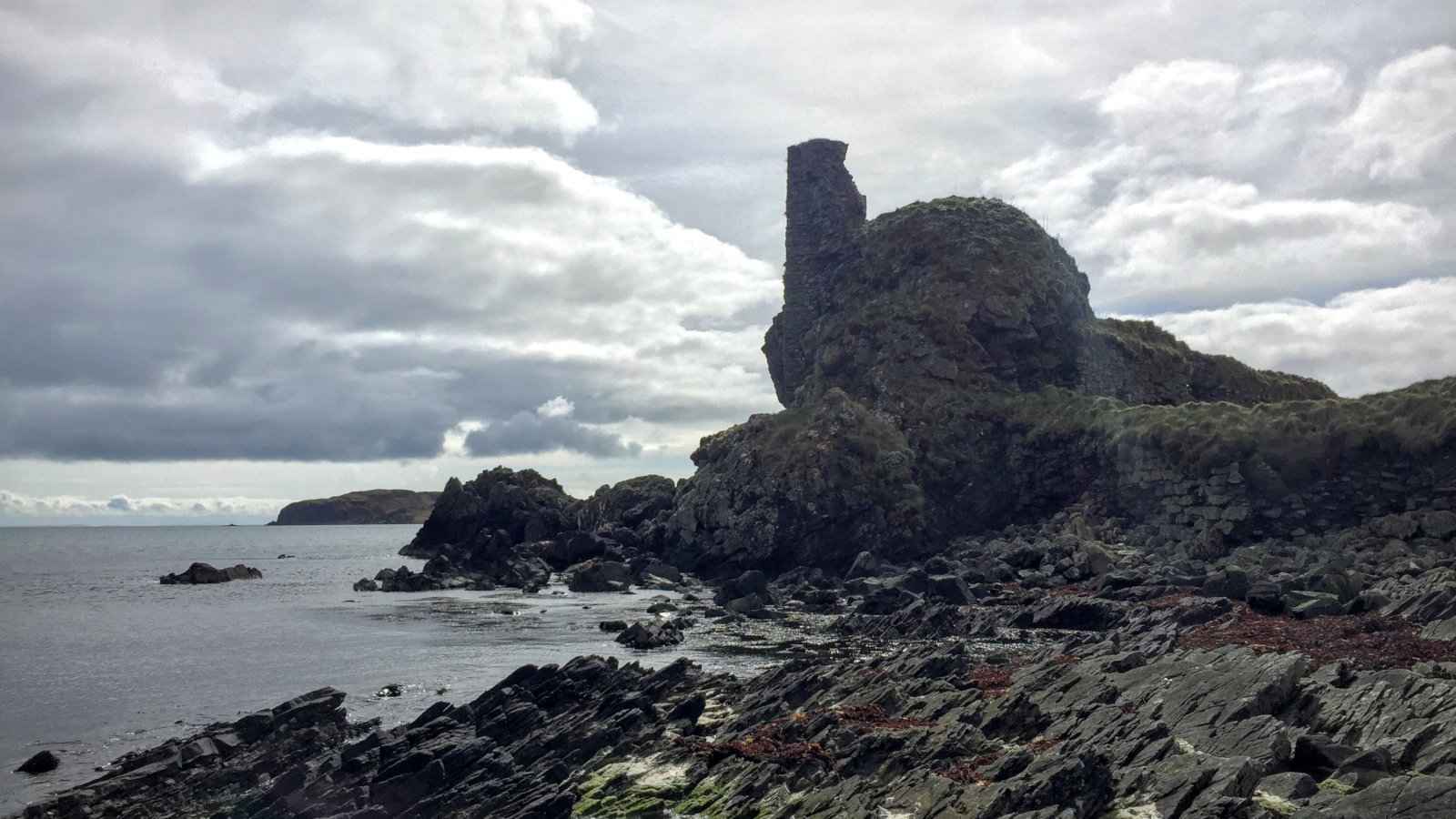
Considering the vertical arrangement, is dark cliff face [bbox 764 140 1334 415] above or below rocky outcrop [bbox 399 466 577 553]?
above

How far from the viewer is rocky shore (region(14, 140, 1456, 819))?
71.3 ft

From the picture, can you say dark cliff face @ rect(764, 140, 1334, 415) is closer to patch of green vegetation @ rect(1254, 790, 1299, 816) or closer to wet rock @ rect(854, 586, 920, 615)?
wet rock @ rect(854, 586, 920, 615)

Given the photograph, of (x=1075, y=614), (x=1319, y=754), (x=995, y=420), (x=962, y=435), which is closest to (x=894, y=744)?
(x=1319, y=754)

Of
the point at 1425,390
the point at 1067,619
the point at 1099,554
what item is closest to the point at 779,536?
the point at 1099,554

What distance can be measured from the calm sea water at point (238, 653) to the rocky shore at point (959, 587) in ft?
14.5

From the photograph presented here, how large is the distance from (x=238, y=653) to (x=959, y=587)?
40606mm

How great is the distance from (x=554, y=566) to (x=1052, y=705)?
273 ft

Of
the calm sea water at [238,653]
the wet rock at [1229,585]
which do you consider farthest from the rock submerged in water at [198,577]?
the wet rock at [1229,585]

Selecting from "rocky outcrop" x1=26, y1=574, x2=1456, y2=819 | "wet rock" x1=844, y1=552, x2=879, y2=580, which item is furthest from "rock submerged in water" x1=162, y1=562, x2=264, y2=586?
"rocky outcrop" x1=26, y1=574, x2=1456, y2=819

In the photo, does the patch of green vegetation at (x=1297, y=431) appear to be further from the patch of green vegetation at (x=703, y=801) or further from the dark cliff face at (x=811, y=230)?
the patch of green vegetation at (x=703, y=801)

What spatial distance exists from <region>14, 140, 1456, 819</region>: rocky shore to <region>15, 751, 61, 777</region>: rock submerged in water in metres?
2.50

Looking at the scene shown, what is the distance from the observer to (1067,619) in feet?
162

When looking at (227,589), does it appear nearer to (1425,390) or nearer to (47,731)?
(47,731)

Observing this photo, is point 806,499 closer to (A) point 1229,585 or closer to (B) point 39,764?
(A) point 1229,585
